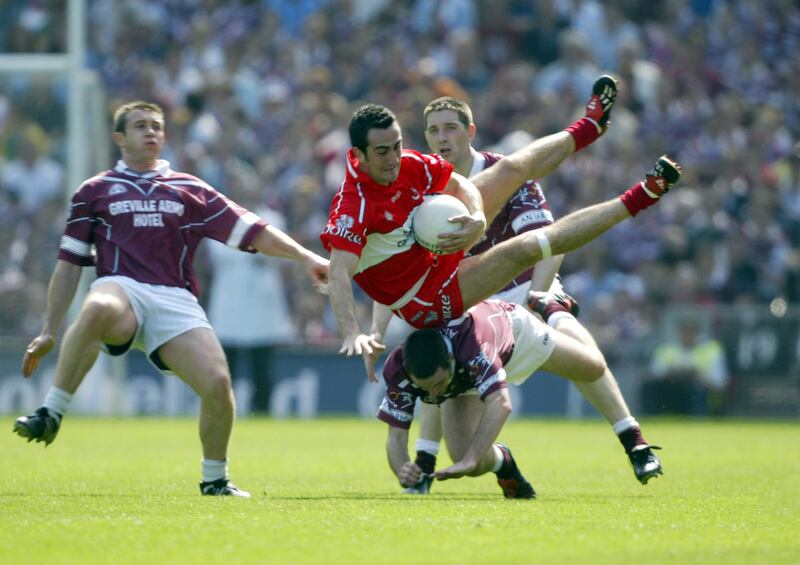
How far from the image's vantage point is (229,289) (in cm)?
1912

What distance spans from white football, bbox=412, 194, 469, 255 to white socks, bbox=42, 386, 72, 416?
8.00 ft

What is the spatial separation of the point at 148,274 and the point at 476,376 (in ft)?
7.58

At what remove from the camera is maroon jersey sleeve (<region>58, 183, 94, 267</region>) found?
30.8 ft

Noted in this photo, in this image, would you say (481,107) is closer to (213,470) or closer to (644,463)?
(644,463)

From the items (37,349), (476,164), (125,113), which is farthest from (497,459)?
(125,113)

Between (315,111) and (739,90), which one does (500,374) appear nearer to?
(315,111)

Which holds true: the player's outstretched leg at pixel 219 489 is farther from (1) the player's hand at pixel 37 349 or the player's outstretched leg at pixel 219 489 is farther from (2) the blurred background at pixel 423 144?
(2) the blurred background at pixel 423 144

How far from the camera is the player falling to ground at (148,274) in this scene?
895 centimetres

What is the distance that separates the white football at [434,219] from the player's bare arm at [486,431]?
1.04m

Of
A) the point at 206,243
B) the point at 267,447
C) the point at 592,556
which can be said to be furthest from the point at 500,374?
the point at 206,243

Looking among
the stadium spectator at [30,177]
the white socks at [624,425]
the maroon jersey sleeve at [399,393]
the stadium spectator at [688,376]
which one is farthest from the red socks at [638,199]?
the stadium spectator at [30,177]

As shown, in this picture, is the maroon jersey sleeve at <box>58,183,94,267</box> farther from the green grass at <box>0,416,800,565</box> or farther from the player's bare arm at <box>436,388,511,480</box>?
the player's bare arm at <box>436,388,511,480</box>

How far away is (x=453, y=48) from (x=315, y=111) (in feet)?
8.18

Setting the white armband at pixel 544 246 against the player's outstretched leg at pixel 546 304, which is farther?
the player's outstretched leg at pixel 546 304
